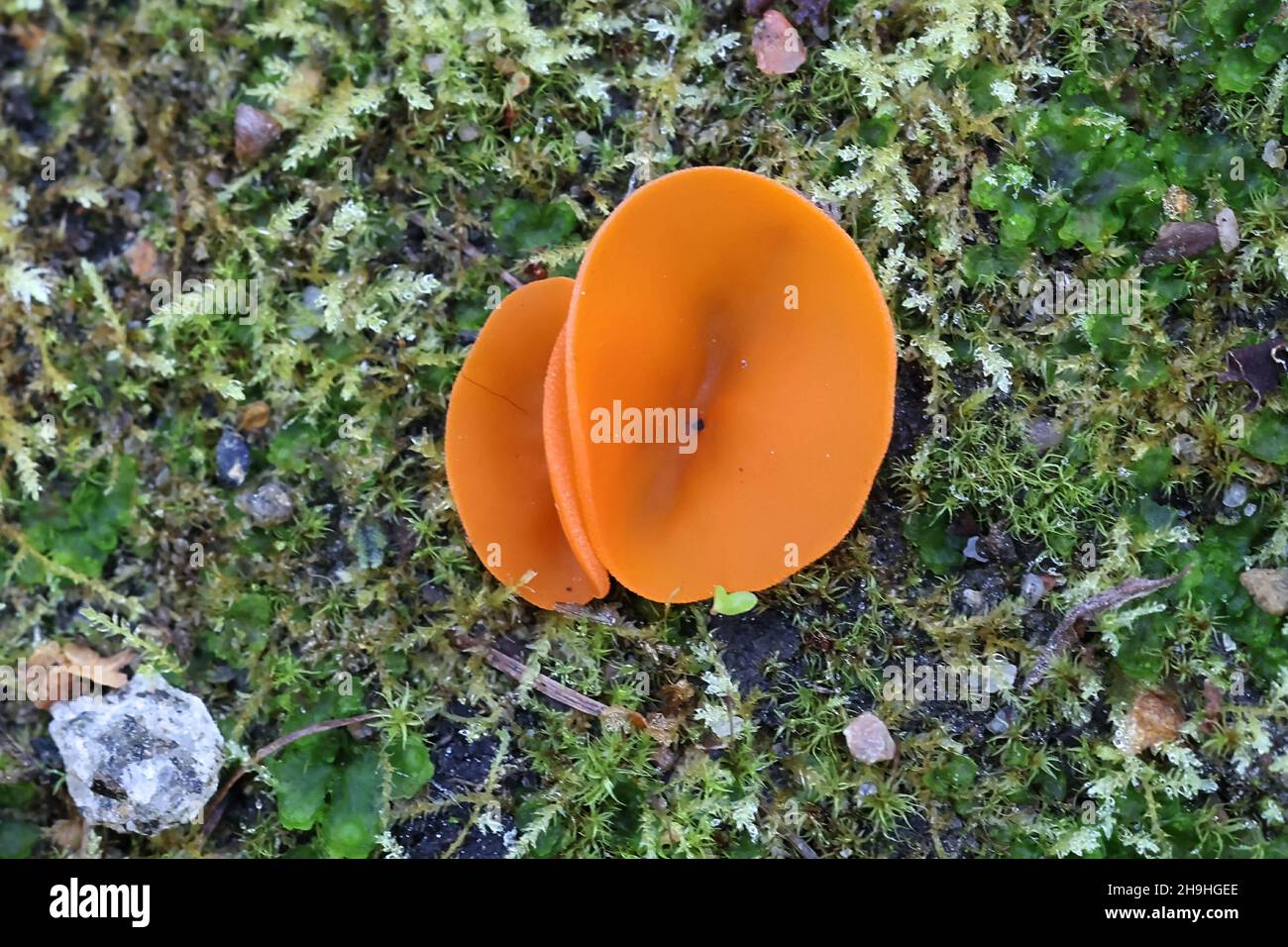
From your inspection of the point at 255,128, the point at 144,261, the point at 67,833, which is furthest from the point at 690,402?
the point at 67,833

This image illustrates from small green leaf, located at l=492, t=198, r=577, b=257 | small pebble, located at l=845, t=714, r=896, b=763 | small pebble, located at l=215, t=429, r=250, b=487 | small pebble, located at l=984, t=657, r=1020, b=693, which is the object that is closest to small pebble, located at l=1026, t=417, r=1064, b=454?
small pebble, located at l=984, t=657, r=1020, b=693

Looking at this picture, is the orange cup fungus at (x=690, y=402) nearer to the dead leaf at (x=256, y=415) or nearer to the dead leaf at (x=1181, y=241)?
the dead leaf at (x=256, y=415)

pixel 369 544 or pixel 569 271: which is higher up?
pixel 569 271

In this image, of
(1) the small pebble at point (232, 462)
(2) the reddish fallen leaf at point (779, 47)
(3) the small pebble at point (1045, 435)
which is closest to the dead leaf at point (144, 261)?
(1) the small pebble at point (232, 462)

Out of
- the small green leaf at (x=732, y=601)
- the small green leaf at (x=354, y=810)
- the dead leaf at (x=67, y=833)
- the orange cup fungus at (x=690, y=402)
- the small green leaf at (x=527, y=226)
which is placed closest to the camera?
the orange cup fungus at (x=690, y=402)

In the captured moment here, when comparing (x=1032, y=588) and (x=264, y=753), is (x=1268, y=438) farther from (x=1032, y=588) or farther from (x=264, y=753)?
(x=264, y=753)

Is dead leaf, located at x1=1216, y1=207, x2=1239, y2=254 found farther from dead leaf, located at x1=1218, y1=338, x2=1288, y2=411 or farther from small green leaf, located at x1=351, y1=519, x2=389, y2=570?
small green leaf, located at x1=351, y1=519, x2=389, y2=570
